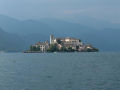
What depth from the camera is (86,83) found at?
45.9 metres

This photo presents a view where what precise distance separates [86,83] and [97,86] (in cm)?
308

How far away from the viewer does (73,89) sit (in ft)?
135

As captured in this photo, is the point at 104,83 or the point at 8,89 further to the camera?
the point at 104,83

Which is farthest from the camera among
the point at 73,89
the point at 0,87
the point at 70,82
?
the point at 70,82

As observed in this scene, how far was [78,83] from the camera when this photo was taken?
152ft

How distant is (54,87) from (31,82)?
635 cm

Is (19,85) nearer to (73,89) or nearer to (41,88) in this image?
(41,88)

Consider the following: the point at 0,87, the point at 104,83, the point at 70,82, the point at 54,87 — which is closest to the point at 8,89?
the point at 0,87

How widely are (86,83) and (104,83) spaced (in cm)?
245

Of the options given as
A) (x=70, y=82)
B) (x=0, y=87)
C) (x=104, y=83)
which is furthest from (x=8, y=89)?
(x=104, y=83)

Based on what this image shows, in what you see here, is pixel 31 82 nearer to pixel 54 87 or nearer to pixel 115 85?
pixel 54 87

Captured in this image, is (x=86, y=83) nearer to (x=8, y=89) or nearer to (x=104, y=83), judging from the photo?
(x=104, y=83)

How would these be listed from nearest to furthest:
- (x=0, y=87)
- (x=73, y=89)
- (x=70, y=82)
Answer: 1. (x=73, y=89)
2. (x=0, y=87)
3. (x=70, y=82)

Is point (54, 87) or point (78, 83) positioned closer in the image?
point (54, 87)
